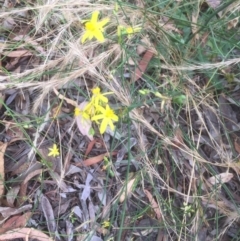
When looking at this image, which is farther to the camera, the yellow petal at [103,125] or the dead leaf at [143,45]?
the dead leaf at [143,45]

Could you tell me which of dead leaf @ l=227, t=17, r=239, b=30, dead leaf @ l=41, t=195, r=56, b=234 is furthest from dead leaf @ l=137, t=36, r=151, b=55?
dead leaf @ l=41, t=195, r=56, b=234

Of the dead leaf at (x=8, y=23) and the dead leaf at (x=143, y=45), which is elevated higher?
the dead leaf at (x=8, y=23)

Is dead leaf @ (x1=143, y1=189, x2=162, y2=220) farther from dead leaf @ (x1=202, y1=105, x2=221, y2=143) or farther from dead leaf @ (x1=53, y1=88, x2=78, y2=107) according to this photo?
dead leaf @ (x1=53, y1=88, x2=78, y2=107)

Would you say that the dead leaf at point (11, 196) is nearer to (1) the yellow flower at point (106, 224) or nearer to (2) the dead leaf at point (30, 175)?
(2) the dead leaf at point (30, 175)

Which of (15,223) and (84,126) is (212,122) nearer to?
(84,126)

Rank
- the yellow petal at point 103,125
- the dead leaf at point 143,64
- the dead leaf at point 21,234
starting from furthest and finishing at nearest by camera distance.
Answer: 1. the dead leaf at point 143,64
2. the dead leaf at point 21,234
3. the yellow petal at point 103,125

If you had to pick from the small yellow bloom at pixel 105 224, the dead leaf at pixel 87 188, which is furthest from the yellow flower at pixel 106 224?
the dead leaf at pixel 87 188

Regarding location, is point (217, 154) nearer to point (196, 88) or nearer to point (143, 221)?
point (196, 88)

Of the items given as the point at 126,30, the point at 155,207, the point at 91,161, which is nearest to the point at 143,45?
the point at 126,30

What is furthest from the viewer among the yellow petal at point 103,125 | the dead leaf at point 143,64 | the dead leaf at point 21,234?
the dead leaf at point 143,64
